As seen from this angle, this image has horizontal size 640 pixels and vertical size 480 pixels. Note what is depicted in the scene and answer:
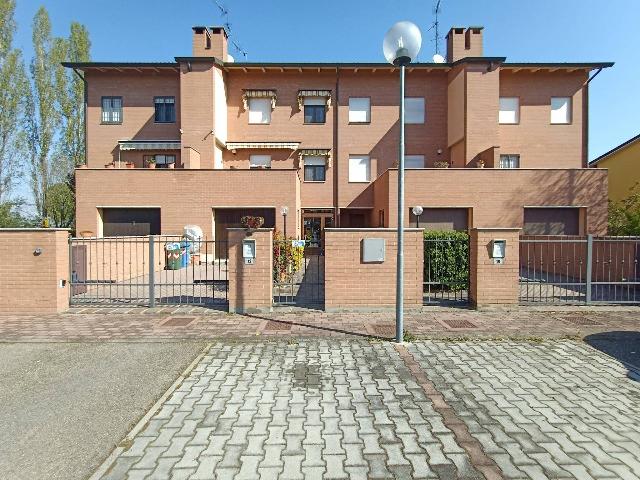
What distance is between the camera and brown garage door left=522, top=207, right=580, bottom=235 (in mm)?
15055

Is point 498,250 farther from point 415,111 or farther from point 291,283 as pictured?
point 415,111

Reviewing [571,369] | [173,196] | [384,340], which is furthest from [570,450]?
[173,196]

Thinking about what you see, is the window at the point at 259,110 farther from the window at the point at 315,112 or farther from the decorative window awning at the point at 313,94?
the window at the point at 315,112

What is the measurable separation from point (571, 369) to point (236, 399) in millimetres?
4483

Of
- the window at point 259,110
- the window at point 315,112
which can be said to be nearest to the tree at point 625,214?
the window at point 315,112

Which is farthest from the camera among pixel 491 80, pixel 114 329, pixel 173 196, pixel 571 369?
pixel 491 80

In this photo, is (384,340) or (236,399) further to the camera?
(384,340)

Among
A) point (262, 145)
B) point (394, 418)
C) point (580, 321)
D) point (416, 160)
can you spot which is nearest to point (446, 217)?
point (416, 160)

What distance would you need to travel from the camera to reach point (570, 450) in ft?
9.19

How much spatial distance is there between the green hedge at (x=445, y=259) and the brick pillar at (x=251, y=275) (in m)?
4.07

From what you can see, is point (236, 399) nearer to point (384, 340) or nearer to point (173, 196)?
point (384, 340)

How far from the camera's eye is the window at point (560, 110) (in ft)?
64.2

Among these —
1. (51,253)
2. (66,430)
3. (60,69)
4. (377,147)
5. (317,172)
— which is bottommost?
(66,430)

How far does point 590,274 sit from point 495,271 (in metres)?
2.50
